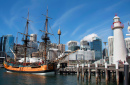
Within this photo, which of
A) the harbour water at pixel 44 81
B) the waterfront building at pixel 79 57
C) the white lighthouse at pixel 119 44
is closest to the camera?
the harbour water at pixel 44 81

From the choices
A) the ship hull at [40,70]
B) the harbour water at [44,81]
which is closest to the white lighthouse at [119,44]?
the harbour water at [44,81]

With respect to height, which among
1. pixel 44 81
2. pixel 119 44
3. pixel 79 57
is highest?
pixel 119 44

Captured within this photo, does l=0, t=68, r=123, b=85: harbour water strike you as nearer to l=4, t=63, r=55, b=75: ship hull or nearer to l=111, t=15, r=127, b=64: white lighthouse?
l=111, t=15, r=127, b=64: white lighthouse

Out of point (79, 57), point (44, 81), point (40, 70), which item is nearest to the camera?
point (44, 81)

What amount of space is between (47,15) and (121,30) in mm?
41523

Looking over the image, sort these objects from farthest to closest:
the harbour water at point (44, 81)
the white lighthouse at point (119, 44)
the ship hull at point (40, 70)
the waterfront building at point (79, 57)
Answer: the waterfront building at point (79, 57)
the ship hull at point (40, 70)
the white lighthouse at point (119, 44)
the harbour water at point (44, 81)

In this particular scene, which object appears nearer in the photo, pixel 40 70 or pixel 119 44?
pixel 119 44

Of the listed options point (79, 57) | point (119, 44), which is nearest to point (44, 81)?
point (119, 44)

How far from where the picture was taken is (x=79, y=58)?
104438 mm

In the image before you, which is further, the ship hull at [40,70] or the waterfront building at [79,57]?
the waterfront building at [79,57]

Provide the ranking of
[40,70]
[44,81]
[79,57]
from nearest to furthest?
1. [44,81]
2. [40,70]
3. [79,57]

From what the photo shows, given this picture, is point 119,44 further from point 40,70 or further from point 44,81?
point 40,70

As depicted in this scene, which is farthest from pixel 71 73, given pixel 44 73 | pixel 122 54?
pixel 122 54

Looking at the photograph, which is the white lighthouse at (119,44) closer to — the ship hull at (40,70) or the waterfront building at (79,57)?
the ship hull at (40,70)
